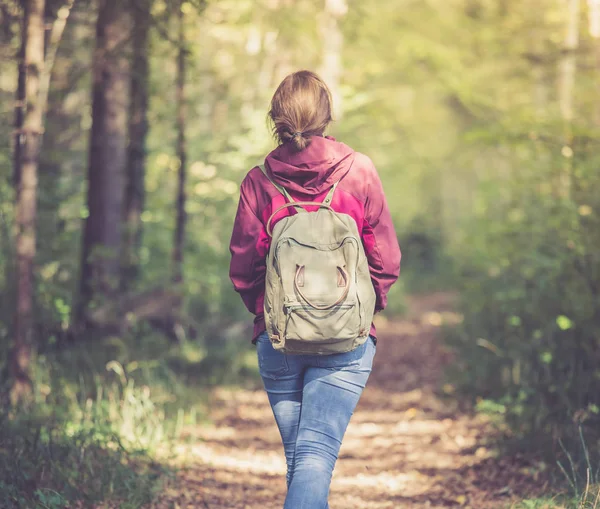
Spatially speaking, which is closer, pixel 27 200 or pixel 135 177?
pixel 27 200

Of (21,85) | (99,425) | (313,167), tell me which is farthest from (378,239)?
(21,85)

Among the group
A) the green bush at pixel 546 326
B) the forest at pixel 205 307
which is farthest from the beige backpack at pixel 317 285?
the green bush at pixel 546 326

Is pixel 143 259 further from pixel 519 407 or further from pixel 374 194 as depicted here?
pixel 374 194

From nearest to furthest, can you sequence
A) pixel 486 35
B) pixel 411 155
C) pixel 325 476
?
pixel 325 476
pixel 486 35
pixel 411 155

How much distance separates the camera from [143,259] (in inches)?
338

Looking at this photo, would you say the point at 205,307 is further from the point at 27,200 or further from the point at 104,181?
the point at 27,200

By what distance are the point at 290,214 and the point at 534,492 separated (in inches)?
99.2

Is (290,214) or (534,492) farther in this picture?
(534,492)

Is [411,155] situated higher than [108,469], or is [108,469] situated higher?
[411,155]

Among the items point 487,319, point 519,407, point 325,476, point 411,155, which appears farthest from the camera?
point 411,155

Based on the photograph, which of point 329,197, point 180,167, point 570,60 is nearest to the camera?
point 329,197

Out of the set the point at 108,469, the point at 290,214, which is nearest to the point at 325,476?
the point at 290,214

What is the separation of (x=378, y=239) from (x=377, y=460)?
10.1 feet

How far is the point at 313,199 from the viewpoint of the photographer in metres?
2.70
